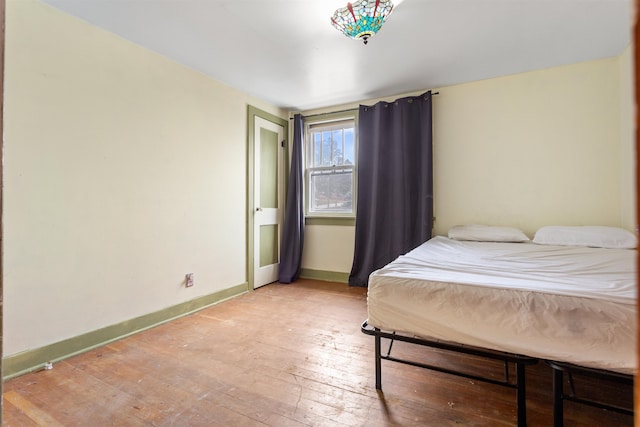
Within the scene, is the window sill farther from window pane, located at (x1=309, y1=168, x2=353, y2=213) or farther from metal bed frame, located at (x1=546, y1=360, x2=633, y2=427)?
metal bed frame, located at (x1=546, y1=360, x2=633, y2=427)

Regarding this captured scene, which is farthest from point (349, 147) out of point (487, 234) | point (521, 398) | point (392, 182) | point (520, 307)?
point (521, 398)

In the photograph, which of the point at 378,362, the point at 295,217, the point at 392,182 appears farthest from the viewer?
the point at 295,217

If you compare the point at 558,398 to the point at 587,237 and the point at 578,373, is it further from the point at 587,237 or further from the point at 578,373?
the point at 587,237

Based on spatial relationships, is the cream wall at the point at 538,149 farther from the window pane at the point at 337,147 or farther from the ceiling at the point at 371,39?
the window pane at the point at 337,147

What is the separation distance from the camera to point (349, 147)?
381 centimetres

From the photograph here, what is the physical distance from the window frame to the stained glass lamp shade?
176 cm

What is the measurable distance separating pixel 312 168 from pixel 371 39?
6.38 ft

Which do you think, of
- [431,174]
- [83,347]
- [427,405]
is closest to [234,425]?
[427,405]

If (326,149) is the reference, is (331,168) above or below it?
below

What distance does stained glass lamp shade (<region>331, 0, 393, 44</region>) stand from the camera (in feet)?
5.89

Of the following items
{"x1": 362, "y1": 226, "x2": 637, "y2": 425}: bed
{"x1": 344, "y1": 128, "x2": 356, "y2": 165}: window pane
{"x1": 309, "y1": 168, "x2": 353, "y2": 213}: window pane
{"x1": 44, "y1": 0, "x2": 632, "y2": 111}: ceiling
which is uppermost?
{"x1": 44, "y1": 0, "x2": 632, "y2": 111}: ceiling

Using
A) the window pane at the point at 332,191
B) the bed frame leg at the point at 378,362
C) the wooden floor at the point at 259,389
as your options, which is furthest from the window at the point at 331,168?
the bed frame leg at the point at 378,362

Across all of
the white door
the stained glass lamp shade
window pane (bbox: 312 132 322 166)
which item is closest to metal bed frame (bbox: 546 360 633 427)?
the stained glass lamp shade

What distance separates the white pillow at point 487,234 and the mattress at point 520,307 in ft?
2.95
